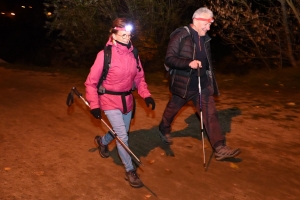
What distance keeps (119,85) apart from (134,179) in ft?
3.62

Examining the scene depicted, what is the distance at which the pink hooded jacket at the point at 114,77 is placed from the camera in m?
4.73

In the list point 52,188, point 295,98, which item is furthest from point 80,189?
point 295,98

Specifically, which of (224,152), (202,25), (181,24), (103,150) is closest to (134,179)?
(103,150)

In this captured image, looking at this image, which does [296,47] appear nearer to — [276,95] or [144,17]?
[276,95]

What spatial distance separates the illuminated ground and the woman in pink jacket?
524 millimetres

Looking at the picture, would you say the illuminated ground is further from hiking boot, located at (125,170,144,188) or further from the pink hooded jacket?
the pink hooded jacket

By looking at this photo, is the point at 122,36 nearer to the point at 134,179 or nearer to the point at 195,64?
the point at 195,64

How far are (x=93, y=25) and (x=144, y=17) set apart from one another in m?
1.91

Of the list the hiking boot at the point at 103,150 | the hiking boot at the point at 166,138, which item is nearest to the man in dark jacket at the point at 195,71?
the hiking boot at the point at 166,138

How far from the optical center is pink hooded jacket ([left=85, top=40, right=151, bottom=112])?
15.5 ft

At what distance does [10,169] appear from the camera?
212 inches

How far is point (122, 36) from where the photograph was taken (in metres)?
4.68

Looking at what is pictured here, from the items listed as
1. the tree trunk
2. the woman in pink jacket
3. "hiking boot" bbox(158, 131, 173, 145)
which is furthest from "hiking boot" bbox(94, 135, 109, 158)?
the tree trunk

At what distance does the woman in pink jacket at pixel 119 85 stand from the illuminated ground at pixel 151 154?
1.72 feet
